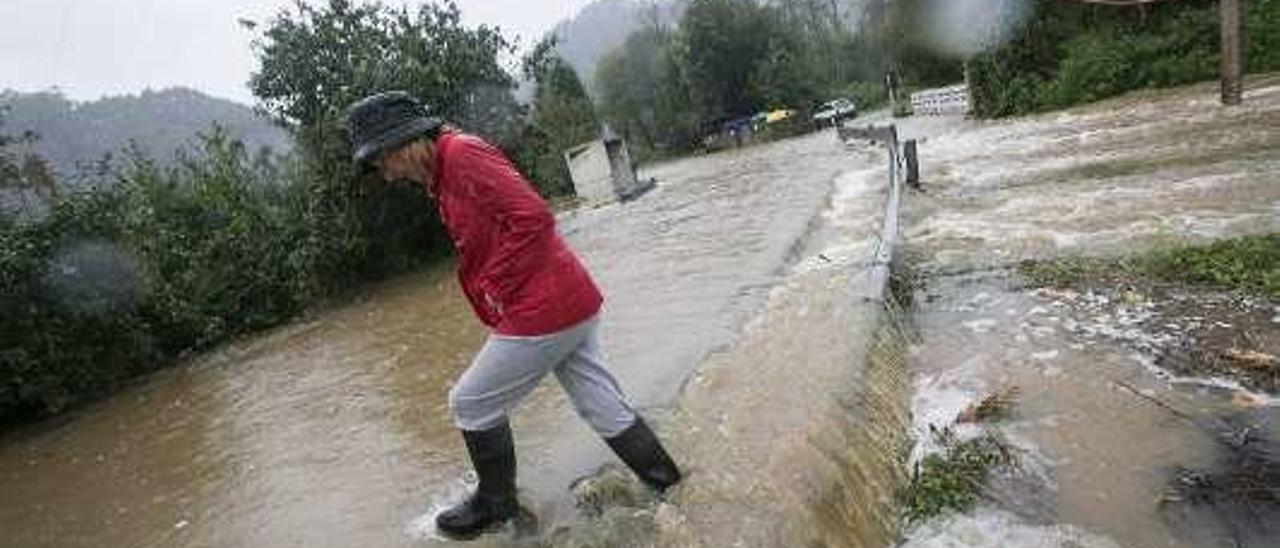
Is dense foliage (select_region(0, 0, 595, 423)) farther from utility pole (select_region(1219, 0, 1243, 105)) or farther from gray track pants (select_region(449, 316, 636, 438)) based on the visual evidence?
utility pole (select_region(1219, 0, 1243, 105))

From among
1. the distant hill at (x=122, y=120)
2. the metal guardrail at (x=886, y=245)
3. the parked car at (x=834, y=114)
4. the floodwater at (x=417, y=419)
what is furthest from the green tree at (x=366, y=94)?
the distant hill at (x=122, y=120)

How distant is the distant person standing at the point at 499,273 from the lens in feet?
12.9

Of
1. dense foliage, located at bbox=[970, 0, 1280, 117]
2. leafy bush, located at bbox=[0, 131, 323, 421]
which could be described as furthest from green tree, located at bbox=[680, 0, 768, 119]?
leafy bush, located at bbox=[0, 131, 323, 421]

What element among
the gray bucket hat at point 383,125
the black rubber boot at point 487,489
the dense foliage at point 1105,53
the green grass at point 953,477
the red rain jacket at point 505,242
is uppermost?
the gray bucket hat at point 383,125

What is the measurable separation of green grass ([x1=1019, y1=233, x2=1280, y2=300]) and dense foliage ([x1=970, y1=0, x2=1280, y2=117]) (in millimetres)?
16578

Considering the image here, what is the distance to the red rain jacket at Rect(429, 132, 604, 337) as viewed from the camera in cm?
392

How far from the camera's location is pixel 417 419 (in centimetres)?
734

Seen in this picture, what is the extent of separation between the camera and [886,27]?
46.8 meters

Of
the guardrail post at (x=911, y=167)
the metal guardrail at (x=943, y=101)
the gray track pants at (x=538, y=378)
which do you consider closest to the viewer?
the gray track pants at (x=538, y=378)

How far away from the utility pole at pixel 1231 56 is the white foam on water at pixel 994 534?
14552 mm

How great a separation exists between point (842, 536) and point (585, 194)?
21.4 meters

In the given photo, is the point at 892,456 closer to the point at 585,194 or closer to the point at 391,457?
the point at 391,457

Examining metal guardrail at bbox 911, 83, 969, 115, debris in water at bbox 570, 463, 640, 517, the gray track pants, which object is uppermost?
the gray track pants

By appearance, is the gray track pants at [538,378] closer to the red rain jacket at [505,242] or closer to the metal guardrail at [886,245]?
the red rain jacket at [505,242]
